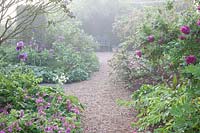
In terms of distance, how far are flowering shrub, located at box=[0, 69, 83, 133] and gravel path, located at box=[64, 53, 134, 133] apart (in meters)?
0.26

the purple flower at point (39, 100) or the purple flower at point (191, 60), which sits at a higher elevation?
the purple flower at point (191, 60)

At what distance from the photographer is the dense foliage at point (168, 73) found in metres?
2.91

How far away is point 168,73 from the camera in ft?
20.3

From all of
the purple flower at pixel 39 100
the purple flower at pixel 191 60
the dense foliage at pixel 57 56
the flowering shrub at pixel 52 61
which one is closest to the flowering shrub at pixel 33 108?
the purple flower at pixel 39 100

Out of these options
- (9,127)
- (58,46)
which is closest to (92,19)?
(58,46)

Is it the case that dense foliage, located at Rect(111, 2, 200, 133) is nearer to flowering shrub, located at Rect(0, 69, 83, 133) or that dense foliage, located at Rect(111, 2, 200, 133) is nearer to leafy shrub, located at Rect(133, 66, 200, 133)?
leafy shrub, located at Rect(133, 66, 200, 133)

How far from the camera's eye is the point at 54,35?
10141 millimetres

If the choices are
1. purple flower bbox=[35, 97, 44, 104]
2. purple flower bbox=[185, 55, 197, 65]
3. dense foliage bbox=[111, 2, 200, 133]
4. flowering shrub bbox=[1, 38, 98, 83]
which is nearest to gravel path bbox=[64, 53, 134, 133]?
dense foliage bbox=[111, 2, 200, 133]

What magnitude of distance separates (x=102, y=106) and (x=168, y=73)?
146 cm

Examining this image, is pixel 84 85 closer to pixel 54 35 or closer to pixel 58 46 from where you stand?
pixel 58 46

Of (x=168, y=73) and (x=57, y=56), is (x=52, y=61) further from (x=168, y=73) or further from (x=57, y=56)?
(x=168, y=73)

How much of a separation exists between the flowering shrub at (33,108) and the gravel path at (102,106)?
263 millimetres

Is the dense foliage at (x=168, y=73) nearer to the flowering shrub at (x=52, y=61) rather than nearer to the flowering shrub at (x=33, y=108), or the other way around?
the flowering shrub at (x=33, y=108)

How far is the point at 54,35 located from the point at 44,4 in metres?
5.88
